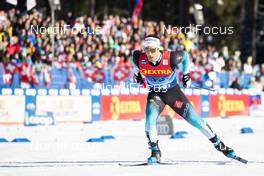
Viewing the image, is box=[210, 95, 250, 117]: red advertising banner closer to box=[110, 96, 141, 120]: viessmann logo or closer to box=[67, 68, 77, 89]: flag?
box=[110, 96, 141, 120]: viessmann logo

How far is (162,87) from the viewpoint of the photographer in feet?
36.8

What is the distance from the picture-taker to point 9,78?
21203mm

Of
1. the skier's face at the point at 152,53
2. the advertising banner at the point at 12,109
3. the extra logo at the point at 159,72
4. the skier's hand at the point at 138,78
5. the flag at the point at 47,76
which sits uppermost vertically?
the flag at the point at 47,76

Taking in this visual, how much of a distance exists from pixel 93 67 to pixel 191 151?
428 inches

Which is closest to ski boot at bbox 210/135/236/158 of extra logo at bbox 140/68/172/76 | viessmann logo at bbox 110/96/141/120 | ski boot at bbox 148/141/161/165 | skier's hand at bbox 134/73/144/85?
ski boot at bbox 148/141/161/165

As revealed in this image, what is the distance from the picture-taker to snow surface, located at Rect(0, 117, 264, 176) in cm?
1002

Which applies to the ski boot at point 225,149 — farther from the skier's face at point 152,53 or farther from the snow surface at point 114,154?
the skier's face at point 152,53

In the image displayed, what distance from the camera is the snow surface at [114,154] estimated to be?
10.0 metres

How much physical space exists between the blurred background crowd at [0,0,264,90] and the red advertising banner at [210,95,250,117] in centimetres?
65

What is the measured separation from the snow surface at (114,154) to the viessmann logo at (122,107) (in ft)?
12.1

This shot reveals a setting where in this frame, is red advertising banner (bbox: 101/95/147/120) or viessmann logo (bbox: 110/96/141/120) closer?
red advertising banner (bbox: 101/95/147/120)

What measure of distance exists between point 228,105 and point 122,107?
580 centimetres

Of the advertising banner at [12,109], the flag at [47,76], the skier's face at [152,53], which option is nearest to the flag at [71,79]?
the flag at [47,76]

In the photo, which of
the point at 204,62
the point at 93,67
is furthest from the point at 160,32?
the point at 93,67
